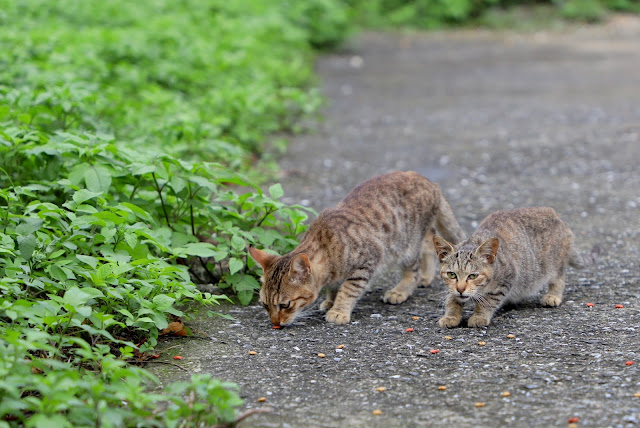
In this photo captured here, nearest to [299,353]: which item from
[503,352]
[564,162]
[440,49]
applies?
[503,352]

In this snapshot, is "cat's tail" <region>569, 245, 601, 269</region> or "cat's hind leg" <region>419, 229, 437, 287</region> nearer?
"cat's tail" <region>569, 245, 601, 269</region>

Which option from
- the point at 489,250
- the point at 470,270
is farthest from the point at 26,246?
the point at 489,250

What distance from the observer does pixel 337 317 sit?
516cm

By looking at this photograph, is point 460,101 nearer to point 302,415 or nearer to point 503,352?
point 503,352

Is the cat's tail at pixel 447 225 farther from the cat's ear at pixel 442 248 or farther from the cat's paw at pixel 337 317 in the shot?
the cat's paw at pixel 337 317

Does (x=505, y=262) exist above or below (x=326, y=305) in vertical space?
above

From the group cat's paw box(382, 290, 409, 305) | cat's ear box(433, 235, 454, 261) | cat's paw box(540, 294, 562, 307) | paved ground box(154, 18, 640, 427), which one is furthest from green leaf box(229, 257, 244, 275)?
cat's paw box(540, 294, 562, 307)

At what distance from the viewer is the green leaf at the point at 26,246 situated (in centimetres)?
436

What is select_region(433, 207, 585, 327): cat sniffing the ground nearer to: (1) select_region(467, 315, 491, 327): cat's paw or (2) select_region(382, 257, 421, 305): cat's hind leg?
(1) select_region(467, 315, 491, 327): cat's paw

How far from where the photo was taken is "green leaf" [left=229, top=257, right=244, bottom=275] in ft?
16.8

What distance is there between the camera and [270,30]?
1512 centimetres

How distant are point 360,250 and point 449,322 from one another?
0.77 meters

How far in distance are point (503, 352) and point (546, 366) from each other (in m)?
0.30

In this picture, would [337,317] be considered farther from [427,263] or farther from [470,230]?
[470,230]
